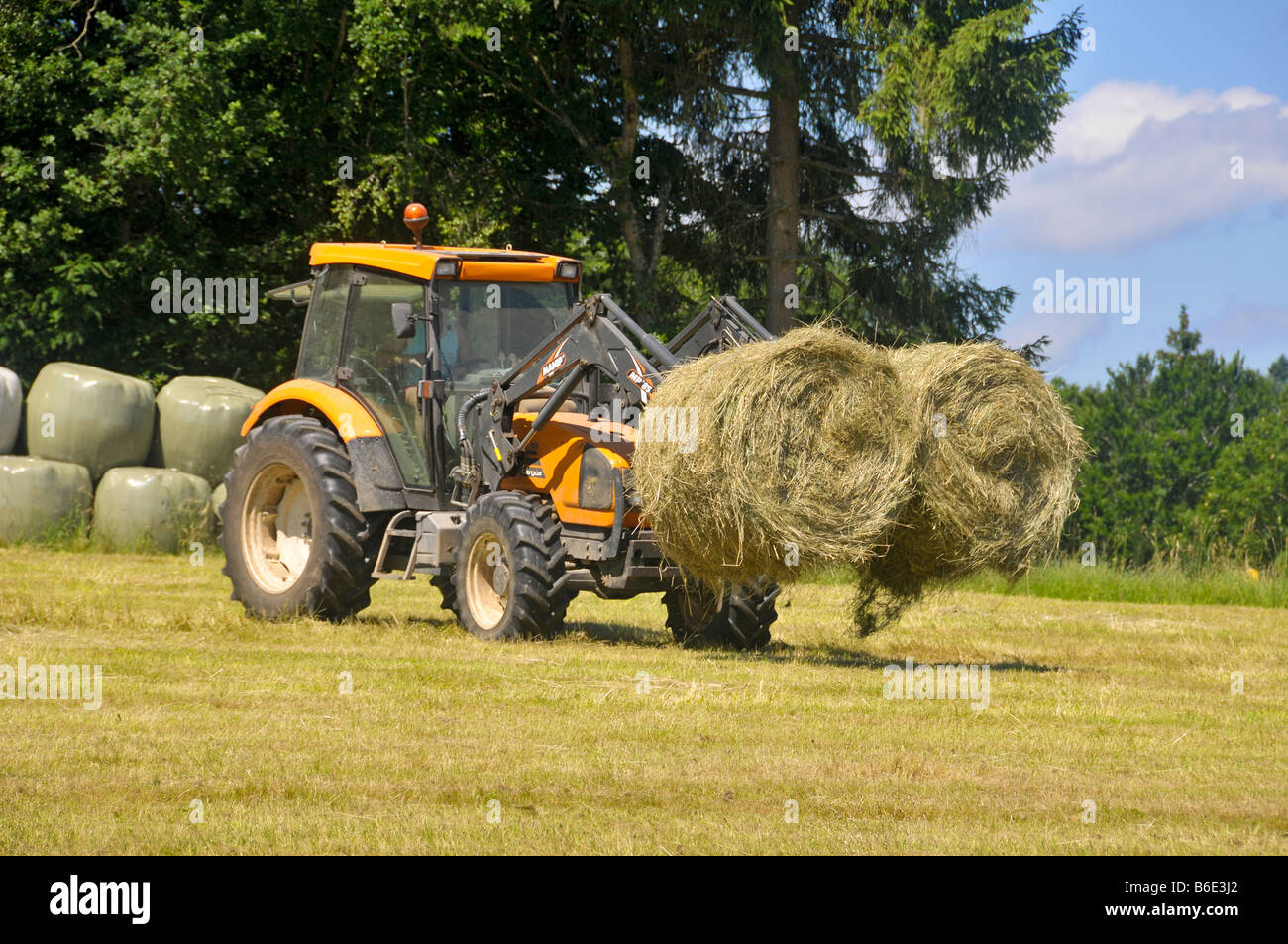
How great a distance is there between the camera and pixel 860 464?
895cm

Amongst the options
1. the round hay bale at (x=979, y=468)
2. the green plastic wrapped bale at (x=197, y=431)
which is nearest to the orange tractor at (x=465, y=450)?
the round hay bale at (x=979, y=468)

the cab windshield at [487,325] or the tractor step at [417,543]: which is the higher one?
the cab windshield at [487,325]

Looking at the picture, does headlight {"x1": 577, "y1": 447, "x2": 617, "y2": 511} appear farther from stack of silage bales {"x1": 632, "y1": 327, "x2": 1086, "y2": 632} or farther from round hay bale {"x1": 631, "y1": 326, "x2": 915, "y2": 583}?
round hay bale {"x1": 631, "y1": 326, "x2": 915, "y2": 583}

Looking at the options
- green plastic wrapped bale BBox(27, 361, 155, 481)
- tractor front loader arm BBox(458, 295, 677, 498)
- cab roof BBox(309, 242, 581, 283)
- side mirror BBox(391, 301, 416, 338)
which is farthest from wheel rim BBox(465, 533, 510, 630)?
green plastic wrapped bale BBox(27, 361, 155, 481)

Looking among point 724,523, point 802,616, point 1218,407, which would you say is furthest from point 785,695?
point 1218,407

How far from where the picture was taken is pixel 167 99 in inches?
757

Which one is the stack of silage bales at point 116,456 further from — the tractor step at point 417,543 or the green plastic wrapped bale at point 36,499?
the tractor step at point 417,543

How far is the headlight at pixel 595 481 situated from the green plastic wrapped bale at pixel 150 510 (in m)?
9.02

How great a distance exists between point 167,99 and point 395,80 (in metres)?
3.12

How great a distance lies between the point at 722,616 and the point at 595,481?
4.55 feet

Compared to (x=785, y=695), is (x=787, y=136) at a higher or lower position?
higher

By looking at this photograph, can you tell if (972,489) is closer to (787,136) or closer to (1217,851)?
(1217,851)

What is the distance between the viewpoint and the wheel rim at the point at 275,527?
12.4 meters

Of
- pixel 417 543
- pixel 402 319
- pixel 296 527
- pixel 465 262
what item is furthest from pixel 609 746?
pixel 296 527
